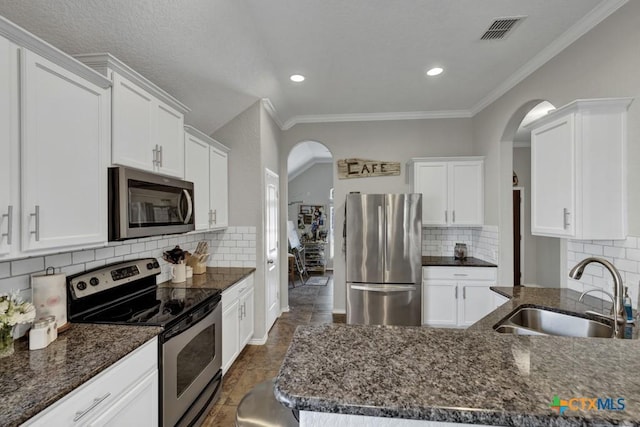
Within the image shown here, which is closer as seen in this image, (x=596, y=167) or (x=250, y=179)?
(x=596, y=167)

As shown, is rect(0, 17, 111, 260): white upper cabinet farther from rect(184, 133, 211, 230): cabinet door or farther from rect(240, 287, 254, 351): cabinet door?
rect(240, 287, 254, 351): cabinet door

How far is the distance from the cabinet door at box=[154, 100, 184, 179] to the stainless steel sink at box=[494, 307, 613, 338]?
2.28 m

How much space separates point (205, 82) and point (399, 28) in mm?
1692

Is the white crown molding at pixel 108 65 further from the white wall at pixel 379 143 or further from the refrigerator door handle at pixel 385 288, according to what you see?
the refrigerator door handle at pixel 385 288

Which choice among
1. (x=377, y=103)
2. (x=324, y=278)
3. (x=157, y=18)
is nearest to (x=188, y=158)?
(x=157, y=18)

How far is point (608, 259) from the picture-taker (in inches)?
77.1

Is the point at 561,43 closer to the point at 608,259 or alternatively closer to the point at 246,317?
the point at 608,259

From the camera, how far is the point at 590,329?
5.58 ft

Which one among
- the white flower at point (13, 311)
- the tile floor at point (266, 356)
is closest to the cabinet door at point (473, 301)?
the tile floor at point (266, 356)

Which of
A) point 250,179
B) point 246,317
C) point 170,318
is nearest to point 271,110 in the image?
point 250,179

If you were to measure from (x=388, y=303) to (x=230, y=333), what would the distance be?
178cm

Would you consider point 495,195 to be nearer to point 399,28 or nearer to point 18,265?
point 399,28

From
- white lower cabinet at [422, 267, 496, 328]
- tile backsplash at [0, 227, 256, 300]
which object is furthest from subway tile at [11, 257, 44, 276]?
white lower cabinet at [422, 267, 496, 328]

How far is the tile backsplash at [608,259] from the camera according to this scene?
71.3 inches
